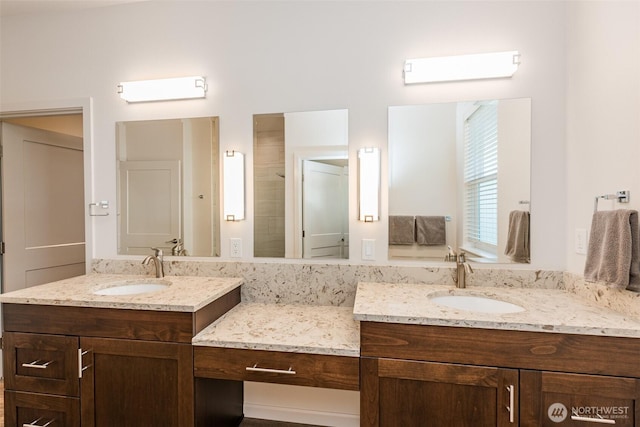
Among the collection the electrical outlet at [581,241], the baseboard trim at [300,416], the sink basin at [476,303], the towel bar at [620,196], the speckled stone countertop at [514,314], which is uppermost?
the towel bar at [620,196]

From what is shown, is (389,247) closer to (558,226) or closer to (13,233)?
(558,226)

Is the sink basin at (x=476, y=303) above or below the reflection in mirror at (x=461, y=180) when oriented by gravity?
below

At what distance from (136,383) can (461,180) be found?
6.17 feet

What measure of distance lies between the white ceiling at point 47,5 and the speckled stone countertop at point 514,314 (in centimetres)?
235

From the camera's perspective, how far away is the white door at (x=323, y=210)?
6.07ft

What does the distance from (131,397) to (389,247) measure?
1443mm

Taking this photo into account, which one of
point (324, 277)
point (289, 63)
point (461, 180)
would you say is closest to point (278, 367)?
point (324, 277)

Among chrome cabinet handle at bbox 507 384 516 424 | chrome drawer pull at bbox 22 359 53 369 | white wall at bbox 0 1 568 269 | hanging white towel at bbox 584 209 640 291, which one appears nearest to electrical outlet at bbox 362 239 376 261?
white wall at bbox 0 1 568 269

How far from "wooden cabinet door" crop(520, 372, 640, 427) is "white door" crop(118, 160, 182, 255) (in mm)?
1953

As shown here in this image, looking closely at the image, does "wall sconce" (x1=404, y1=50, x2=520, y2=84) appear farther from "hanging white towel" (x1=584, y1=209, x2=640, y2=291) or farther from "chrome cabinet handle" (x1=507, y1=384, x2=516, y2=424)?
"chrome cabinet handle" (x1=507, y1=384, x2=516, y2=424)

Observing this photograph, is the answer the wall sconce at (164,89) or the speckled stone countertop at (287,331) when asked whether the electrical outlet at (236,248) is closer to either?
the speckled stone countertop at (287,331)

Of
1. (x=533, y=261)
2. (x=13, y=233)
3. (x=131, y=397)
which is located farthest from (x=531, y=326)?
(x=13, y=233)

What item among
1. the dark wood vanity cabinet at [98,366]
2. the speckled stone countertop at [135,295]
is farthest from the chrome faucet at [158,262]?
the dark wood vanity cabinet at [98,366]

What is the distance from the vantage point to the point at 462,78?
1.71 m
